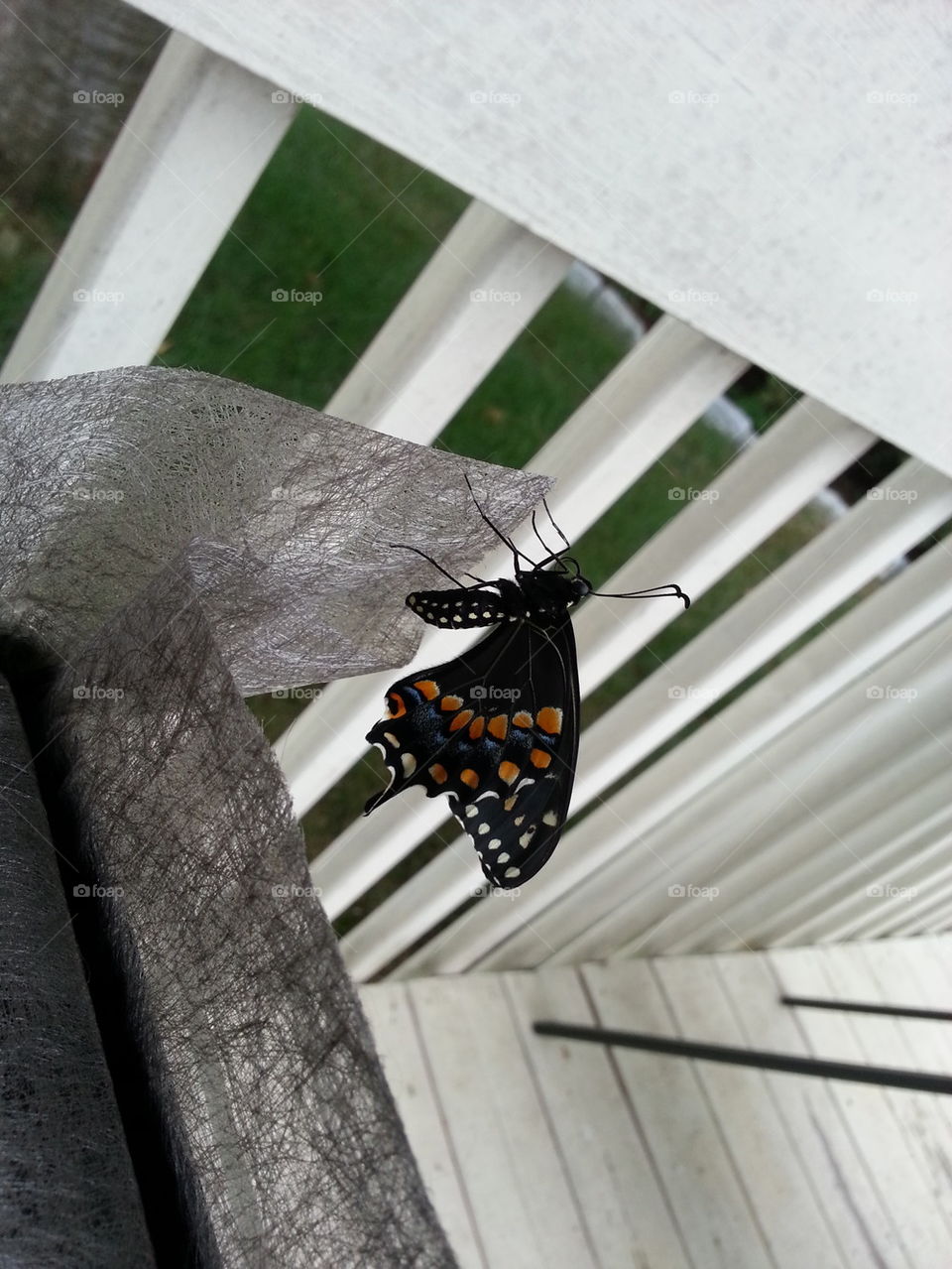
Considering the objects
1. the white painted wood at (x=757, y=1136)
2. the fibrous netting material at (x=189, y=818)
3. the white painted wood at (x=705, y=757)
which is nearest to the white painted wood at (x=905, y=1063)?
the white painted wood at (x=757, y=1136)

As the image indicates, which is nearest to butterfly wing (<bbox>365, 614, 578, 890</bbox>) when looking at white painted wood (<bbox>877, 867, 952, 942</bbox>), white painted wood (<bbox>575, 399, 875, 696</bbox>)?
white painted wood (<bbox>575, 399, 875, 696</bbox>)

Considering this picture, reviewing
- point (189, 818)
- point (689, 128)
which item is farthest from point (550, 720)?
point (689, 128)

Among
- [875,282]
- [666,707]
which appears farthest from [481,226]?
[666,707]

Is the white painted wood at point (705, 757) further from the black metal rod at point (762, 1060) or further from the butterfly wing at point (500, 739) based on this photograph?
the butterfly wing at point (500, 739)

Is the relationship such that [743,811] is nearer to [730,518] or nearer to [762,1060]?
[762,1060]

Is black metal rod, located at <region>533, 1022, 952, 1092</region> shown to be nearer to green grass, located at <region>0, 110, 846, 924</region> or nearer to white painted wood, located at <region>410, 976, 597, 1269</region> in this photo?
white painted wood, located at <region>410, 976, 597, 1269</region>

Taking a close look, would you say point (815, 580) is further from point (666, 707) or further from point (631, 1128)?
point (631, 1128)
